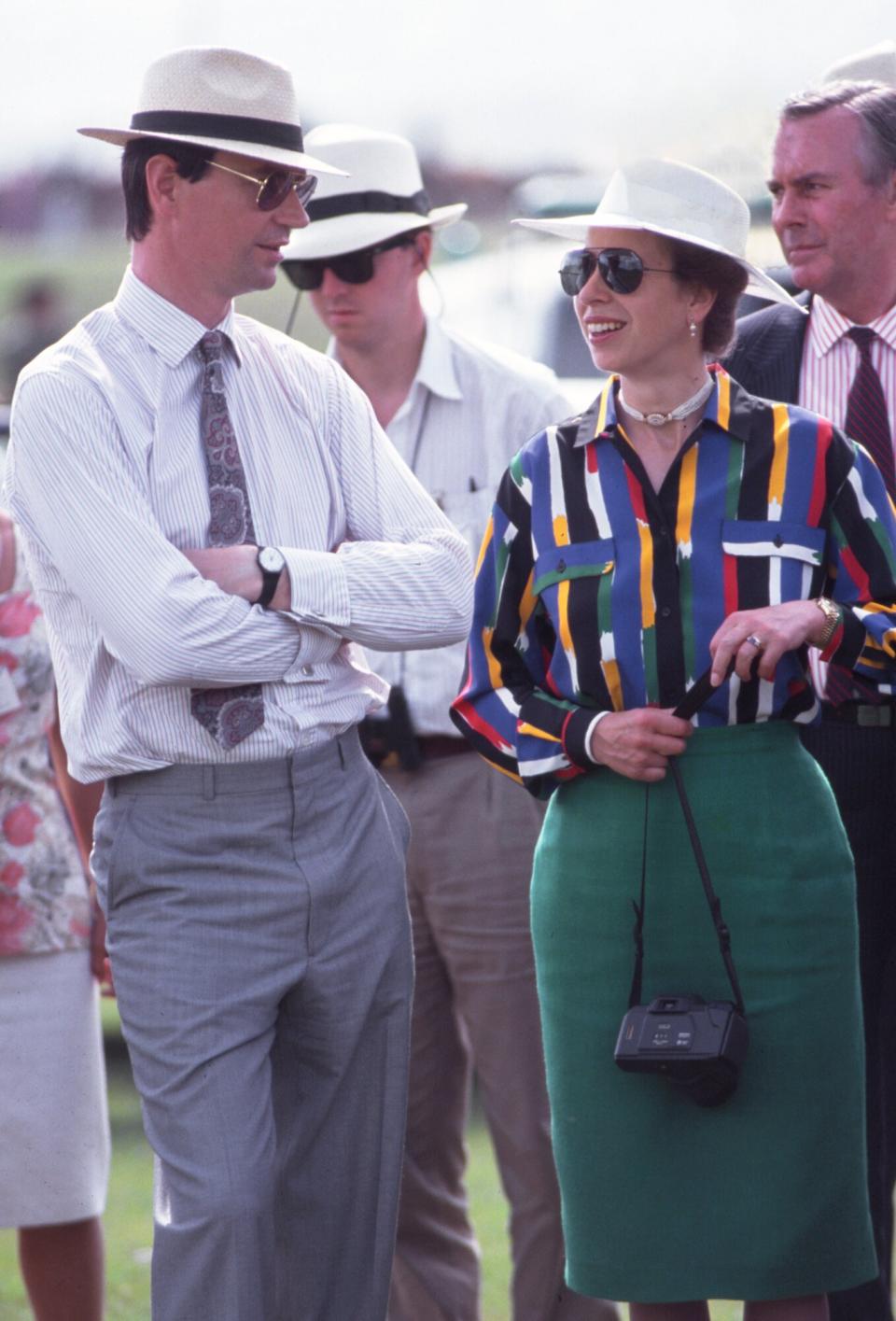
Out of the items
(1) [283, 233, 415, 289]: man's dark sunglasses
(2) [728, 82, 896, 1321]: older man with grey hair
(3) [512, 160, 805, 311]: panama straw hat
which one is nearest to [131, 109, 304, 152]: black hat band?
(3) [512, 160, 805, 311]: panama straw hat

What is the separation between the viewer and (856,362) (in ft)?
13.6

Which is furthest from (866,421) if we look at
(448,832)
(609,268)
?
(448,832)

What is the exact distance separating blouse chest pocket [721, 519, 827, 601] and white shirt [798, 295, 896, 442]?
0.68m

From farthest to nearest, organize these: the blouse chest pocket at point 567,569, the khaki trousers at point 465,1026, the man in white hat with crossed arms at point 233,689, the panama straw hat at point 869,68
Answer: the panama straw hat at point 869,68
the khaki trousers at point 465,1026
the blouse chest pocket at point 567,569
the man in white hat with crossed arms at point 233,689

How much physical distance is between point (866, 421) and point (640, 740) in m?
1.07

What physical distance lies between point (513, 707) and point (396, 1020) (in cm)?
61

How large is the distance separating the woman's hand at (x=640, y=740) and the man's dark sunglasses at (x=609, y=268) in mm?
752

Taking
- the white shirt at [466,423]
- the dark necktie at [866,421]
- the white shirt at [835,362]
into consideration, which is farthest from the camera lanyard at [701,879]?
the white shirt at [466,423]

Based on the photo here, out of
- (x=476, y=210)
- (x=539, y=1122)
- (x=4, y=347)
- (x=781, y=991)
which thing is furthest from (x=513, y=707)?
(x=476, y=210)

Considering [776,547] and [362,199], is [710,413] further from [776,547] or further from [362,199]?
[362,199]

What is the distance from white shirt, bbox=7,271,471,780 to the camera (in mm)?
3344

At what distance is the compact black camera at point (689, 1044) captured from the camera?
327cm

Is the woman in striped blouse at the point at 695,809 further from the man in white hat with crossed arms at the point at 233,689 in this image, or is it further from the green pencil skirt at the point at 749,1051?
the man in white hat with crossed arms at the point at 233,689

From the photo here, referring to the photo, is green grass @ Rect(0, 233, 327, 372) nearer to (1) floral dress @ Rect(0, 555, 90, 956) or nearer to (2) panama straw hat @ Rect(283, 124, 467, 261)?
(2) panama straw hat @ Rect(283, 124, 467, 261)
